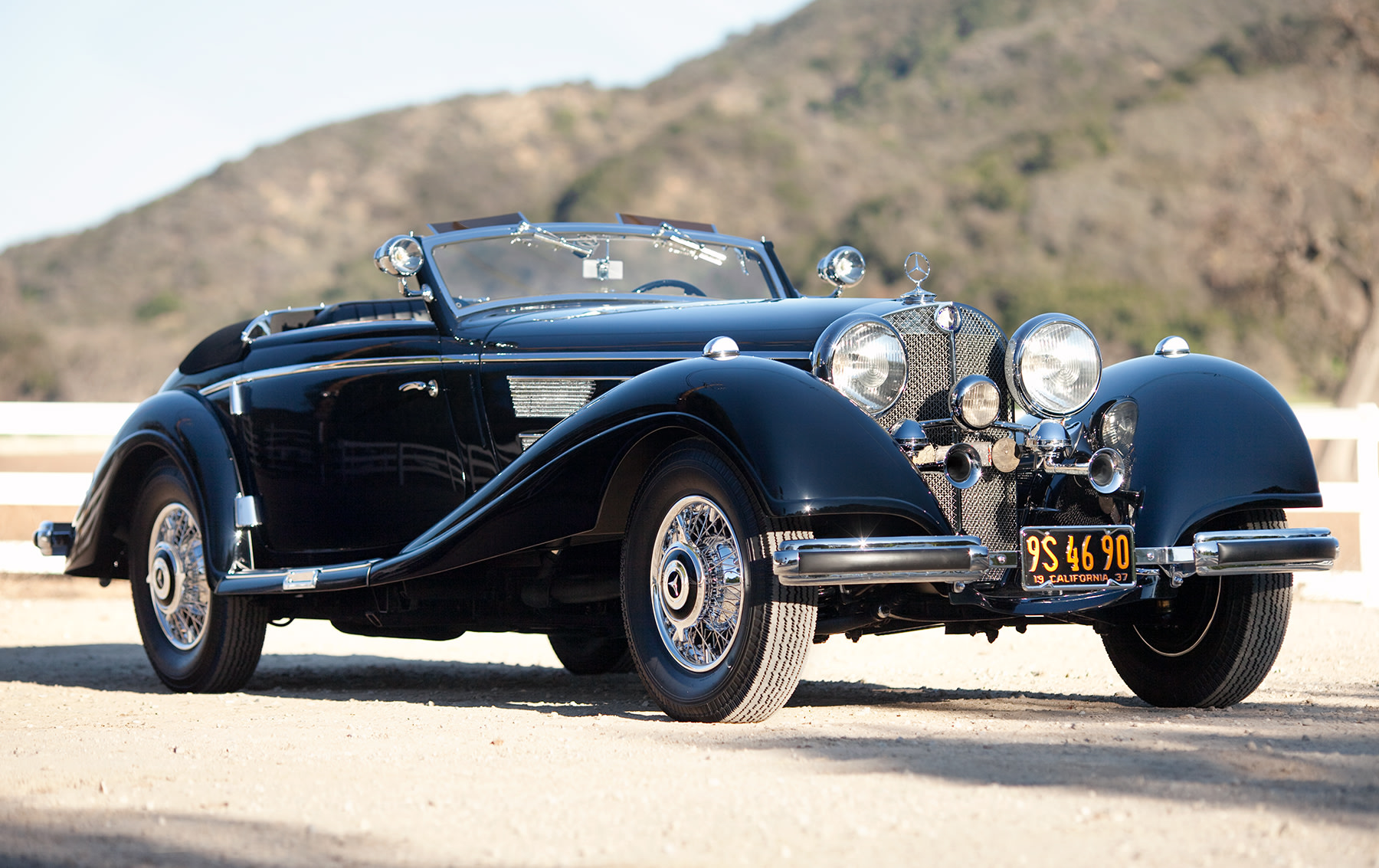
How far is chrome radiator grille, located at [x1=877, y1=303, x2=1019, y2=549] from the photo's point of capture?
4.86m

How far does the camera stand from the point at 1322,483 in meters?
10.9

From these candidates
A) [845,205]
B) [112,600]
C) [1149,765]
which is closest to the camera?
[1149,765]

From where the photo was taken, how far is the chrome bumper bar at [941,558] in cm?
423

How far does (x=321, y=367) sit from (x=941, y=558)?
9.64 feet

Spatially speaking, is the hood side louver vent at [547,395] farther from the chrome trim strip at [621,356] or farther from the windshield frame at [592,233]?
the windshield frame at [592,233]

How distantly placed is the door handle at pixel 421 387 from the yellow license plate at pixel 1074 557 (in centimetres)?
244

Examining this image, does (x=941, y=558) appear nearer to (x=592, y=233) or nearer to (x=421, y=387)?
(x=421, y=387)

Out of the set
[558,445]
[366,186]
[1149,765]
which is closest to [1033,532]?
[1149,765]

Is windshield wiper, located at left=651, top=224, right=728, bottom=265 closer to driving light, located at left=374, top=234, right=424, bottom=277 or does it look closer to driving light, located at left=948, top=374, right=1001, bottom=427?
driving light, located at left=374, top=234, right=424, bottom=277

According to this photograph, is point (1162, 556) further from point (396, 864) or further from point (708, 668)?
point (396, 864)

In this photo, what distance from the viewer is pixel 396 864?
2951mm

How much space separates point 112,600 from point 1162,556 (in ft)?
28.0

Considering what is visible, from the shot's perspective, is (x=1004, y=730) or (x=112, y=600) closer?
(x=1004, y=730)

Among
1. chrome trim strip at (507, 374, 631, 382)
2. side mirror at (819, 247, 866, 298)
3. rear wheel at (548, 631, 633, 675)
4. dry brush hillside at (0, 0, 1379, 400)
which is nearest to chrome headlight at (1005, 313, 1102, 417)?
chrome trim strip at (507, 374, 631, 382)
